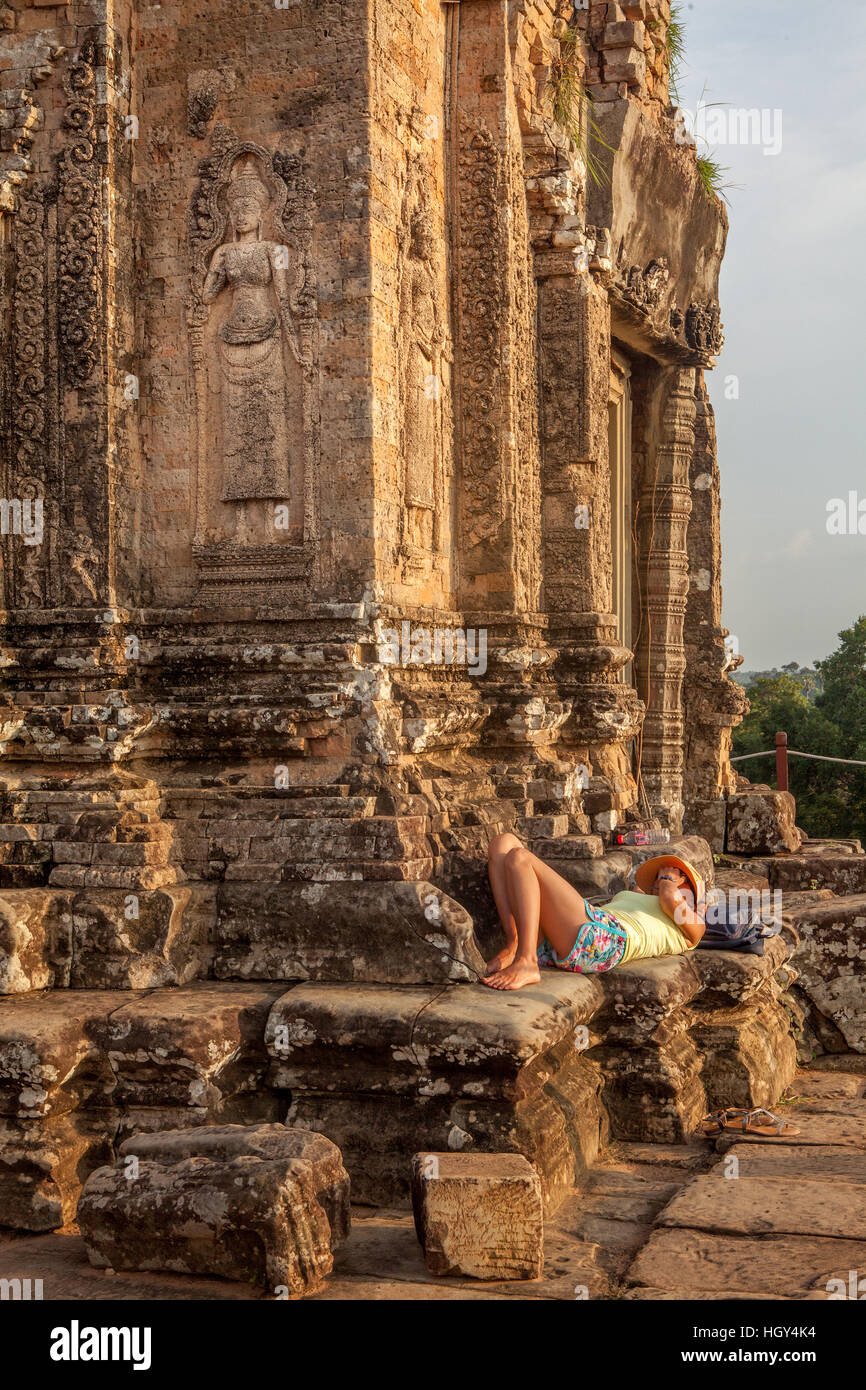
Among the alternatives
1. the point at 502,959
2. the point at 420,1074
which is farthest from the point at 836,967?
the point at 420,1074

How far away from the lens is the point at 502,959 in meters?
6.21

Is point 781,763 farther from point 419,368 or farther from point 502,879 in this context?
point 502,879

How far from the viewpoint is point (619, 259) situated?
1041 cm

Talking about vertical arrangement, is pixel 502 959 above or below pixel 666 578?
below

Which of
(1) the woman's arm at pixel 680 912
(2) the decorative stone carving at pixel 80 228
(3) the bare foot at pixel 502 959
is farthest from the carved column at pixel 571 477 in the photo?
(2) the decorative stone carving at pixel 80 228

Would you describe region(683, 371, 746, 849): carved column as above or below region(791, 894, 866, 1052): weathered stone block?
above

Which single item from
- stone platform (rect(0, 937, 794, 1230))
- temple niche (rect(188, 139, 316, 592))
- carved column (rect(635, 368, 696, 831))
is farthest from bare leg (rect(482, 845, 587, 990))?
carved column (rect(635, 368, 696, 831))

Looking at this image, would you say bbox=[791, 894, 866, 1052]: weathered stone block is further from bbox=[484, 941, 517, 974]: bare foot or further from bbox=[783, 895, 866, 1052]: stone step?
bbox=[484, 941, 517, 974]: bare foot

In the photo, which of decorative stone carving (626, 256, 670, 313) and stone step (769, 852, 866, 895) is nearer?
stone step (769, 852, 866, 895)

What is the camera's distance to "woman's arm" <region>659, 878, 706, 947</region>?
272 inches

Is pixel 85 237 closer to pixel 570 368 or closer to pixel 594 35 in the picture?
pixel 570 368

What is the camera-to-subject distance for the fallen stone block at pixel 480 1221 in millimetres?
4750

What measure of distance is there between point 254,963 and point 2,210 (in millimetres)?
3798

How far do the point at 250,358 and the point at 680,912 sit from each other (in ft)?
10.8
